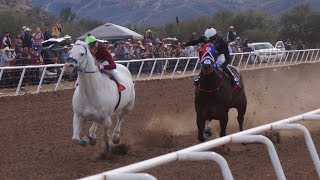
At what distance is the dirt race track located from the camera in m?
9.32

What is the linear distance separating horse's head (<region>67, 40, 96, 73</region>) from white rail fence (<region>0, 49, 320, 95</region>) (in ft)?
26.5

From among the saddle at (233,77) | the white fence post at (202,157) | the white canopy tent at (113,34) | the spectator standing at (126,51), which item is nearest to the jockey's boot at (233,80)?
the saddle at (233,77)

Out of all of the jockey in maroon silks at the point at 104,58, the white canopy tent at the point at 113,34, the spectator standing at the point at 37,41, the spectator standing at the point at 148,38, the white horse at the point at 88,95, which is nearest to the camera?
the white horse at the point at 88,95

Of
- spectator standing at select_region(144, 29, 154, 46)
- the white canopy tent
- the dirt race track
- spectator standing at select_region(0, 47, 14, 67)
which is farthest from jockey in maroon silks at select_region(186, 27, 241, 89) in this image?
the white canopy tent

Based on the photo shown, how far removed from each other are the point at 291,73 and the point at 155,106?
14.7 metres

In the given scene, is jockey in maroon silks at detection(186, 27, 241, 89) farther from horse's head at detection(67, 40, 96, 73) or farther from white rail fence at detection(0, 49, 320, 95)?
white rail fence at detection(0, 49, 320, 95)

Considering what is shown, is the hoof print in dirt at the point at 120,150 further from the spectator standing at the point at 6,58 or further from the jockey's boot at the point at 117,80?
the spectator standing at the point at 6,58

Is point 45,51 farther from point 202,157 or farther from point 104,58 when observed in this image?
point 202,157

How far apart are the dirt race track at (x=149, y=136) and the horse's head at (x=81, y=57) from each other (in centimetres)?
137

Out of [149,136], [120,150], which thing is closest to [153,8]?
[149,136]

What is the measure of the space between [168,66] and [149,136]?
14.9 metres

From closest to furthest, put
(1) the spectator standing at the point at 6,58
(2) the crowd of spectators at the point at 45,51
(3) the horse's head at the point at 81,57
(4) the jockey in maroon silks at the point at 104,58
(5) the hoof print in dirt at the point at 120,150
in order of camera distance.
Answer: (3) the horse's head at the point at 81,57, (4) the jockey in maroon silks at the point at 104,58, (5) the hoof print in dirt at the point at 120,150, (1) the spectator standing at the point at 6,58, (2) the crowd of spectators at the point at 45,51

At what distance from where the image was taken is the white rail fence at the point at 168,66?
1914cm

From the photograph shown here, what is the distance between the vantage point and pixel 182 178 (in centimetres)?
866
